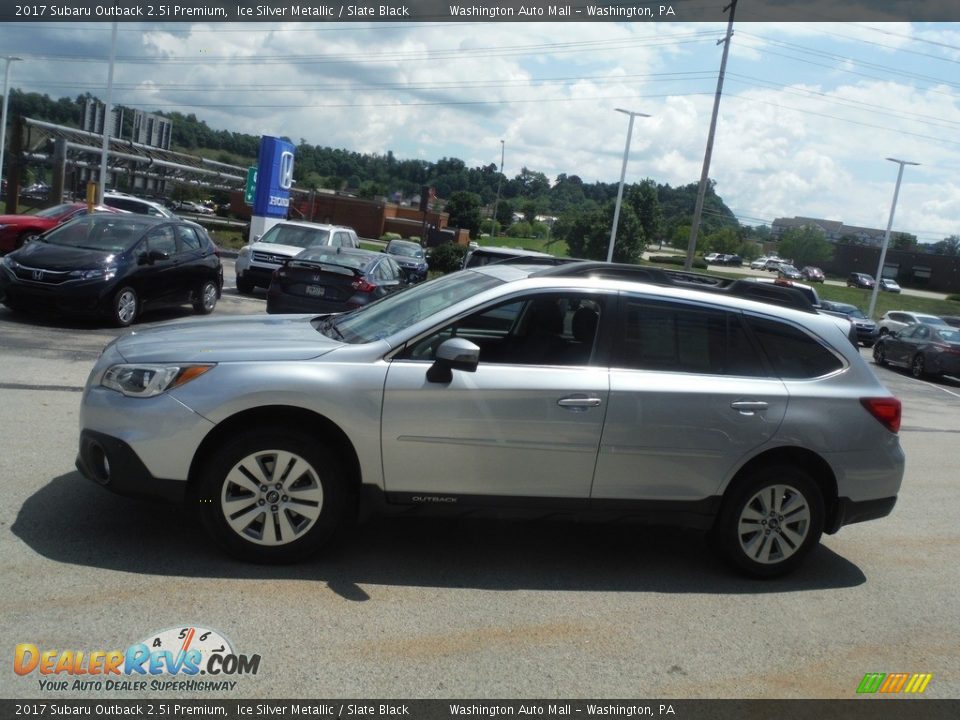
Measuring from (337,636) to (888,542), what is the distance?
4587 millimetres

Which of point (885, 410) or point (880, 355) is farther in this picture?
point (880, 355)

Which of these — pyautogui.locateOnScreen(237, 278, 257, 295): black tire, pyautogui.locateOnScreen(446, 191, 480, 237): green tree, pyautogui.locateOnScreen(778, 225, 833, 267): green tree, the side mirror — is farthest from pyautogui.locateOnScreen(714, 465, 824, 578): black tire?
pyautogui.locateOnScreen(778, 225, 833, 267): green tree

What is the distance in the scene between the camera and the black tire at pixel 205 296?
1518cm

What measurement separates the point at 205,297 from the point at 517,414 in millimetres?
11473

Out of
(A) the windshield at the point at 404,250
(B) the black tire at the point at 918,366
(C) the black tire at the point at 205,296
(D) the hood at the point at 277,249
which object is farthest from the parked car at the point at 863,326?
(C) the black tire at the point at 205,296

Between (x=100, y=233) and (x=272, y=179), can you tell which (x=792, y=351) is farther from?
(x=272, y=179)

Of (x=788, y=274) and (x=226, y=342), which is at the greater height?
(x=788, y=274)

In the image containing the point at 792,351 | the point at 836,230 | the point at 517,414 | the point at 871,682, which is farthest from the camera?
the point at 836,230

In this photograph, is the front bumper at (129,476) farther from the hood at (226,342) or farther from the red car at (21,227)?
the red car at (21,227)

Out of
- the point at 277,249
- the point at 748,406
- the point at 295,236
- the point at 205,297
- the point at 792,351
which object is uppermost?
the point at 792,351

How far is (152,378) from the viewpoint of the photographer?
486 centimetres

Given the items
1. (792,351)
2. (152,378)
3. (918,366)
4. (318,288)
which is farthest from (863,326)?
(152,378)

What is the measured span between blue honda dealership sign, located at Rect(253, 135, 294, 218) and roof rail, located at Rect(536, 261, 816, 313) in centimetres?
2642
